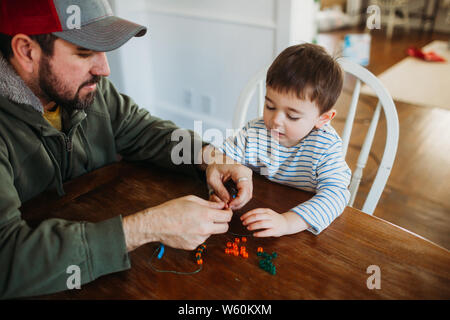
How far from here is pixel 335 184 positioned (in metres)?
1.05

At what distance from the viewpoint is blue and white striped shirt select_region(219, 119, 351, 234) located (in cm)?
97

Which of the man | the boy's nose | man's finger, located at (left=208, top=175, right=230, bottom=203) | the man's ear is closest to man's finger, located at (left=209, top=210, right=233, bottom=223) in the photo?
the man

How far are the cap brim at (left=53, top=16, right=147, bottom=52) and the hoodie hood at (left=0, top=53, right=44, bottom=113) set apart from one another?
0.59 ft

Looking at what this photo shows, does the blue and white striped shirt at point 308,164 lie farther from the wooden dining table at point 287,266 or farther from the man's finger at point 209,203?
the man's finger at point 209,203

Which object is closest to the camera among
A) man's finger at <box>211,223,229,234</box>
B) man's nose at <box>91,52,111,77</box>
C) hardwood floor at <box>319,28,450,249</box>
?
man's finger at <box>211,223,229,234</box>

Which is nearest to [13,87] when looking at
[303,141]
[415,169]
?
[303,141]

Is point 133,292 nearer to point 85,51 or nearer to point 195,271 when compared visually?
point 195,271

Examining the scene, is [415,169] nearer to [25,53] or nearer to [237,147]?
[237,147]

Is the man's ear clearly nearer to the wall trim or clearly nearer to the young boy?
the young boy

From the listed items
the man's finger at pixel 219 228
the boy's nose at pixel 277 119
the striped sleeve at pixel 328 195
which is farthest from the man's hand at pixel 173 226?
the boy's nose at pixel 277 119

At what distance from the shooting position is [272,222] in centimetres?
92

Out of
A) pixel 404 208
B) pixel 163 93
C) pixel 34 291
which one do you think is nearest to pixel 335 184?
pixel 34 291
